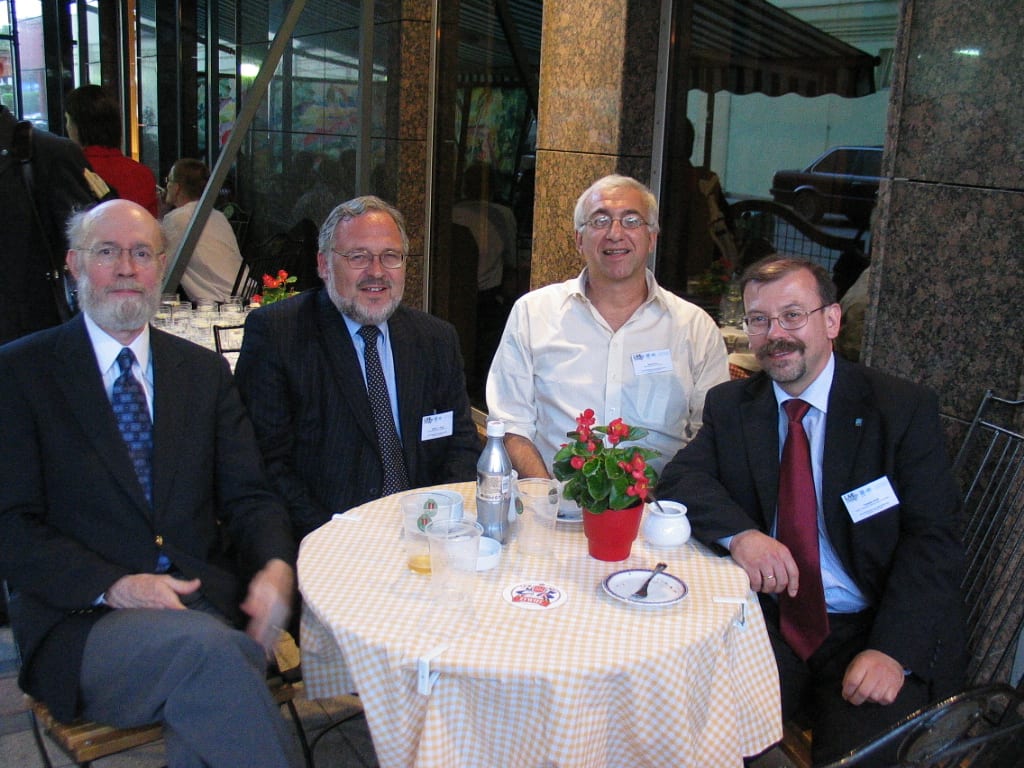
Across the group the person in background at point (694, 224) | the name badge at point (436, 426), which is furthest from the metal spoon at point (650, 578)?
the person in background at point (694, 224)

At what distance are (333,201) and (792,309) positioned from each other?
4738mm

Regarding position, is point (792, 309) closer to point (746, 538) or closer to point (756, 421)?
point (756, 421)

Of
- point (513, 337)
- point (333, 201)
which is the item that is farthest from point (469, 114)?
point (513, 337)

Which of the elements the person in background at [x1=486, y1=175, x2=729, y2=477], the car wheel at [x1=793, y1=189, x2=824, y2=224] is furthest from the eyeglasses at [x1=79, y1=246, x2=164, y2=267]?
the car wheel at [x1=793, y1=189, x2=824, y2=224]

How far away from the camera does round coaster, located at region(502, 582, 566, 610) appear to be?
1.93 meters

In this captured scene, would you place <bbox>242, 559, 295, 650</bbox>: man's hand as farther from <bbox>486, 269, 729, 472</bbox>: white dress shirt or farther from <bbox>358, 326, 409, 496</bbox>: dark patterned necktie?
<bbox>486, 269, 729, 472</bbox>: white dress shirt

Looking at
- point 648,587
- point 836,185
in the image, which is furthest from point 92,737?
point 836,185

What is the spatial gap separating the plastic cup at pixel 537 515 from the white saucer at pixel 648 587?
22 cm

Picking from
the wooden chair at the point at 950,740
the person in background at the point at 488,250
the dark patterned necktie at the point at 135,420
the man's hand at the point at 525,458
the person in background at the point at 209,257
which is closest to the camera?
the wooden chair at the point at 950,740

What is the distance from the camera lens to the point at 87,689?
6.75ft

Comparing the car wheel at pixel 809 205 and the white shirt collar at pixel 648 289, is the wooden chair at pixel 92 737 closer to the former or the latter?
the white shirt collar at pixel 648 289

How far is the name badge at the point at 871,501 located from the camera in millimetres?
2338

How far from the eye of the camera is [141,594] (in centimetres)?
214

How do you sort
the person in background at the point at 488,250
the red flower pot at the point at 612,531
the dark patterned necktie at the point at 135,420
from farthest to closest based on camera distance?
the person in background at the point at 488,250, the dark patterned necktie at the point at 135,420, the red flower pot at the point at 612,531
